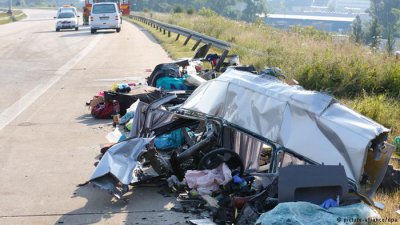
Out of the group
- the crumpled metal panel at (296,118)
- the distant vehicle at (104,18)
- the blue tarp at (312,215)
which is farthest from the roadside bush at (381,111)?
the distant vehicle at (104,18)

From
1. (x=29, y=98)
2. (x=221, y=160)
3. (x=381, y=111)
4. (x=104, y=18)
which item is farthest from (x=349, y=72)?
(x=104, y=18)

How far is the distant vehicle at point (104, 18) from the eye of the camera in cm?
3838

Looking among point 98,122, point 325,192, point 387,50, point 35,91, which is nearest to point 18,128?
point 98,122

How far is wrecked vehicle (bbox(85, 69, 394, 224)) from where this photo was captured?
5.82m

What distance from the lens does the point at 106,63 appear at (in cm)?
2039

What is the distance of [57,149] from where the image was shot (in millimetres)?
8539

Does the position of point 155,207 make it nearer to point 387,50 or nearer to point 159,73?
point 159,73

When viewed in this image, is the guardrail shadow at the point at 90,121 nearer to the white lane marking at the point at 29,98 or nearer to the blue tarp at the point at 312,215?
the white lane marking at the point at 29,98

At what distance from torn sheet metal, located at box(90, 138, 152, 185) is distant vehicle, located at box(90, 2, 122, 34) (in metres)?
32.5

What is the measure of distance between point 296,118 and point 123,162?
1.90 metres

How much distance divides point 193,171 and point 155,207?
667mm

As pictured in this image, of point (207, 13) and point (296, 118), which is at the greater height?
point (296, 118)

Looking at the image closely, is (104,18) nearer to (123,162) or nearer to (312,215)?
(123,162)

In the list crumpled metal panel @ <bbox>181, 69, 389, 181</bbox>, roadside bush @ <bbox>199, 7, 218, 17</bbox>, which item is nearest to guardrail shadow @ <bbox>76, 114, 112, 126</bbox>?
crumpled metal panel @ <bbox>181, 69, 389, 181</bbox>
